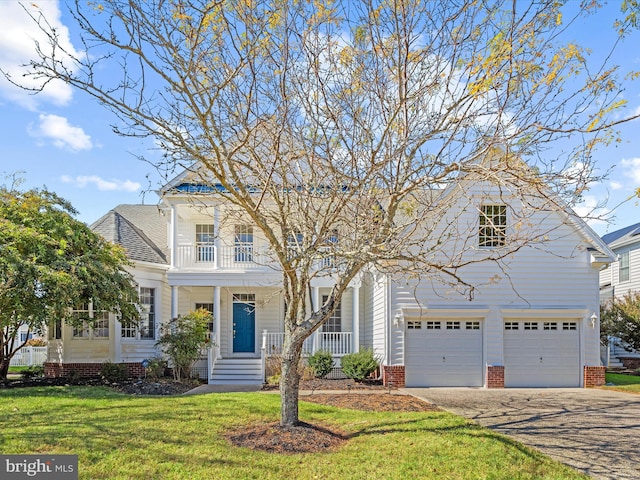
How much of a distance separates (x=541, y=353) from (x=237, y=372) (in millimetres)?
8936

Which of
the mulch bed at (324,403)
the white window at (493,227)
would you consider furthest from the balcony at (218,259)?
the white window at (493,227)

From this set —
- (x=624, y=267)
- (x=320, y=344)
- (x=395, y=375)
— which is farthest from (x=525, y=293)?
(x=624, y=267)

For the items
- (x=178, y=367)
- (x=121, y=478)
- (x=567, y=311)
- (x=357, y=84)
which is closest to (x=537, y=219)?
(x=567, y=311)

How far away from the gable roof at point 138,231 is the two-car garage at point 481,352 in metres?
8.90

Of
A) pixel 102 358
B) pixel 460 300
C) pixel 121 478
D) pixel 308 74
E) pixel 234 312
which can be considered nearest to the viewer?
pixel 121 478

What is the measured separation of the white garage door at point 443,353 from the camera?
1589 centimetres

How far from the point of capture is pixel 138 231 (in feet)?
66.4

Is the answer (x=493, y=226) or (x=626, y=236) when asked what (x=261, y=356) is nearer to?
(x=493, y=226)

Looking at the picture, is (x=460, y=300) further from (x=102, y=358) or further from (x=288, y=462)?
(x=102, y=358)

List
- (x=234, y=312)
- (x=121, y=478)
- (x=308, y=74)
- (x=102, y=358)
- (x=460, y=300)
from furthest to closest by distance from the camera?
(x=234, y=312) < (x=102, y=358) < (x=460, y=300) < (x=308, y=74) < (x=121, y=478)

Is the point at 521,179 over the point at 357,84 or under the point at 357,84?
under

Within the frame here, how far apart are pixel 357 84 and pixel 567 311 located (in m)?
10.8

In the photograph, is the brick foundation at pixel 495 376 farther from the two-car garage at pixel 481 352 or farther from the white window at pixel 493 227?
the white window at pixel 493 227

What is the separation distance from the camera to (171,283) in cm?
1752
